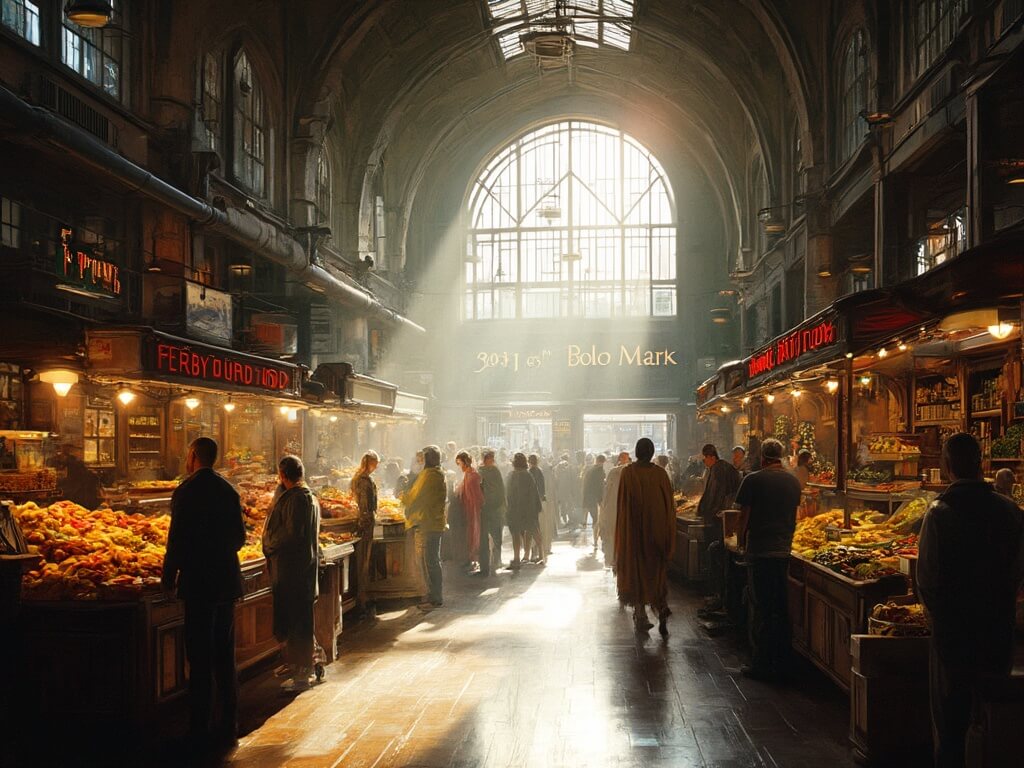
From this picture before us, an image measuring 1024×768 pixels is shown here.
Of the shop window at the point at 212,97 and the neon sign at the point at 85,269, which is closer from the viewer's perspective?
the neon sign at the point at 85,269

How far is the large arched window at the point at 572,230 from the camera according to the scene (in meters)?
29.2

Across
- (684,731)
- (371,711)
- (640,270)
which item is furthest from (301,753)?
(640,270)

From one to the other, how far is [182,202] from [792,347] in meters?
7.70

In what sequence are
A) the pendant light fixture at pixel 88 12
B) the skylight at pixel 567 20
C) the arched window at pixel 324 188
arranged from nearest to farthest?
the pendant light fixture at pixel 88 12 < the arched window at pixel 324 188 < the skylight at pixel 567 20

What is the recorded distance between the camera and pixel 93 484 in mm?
11188

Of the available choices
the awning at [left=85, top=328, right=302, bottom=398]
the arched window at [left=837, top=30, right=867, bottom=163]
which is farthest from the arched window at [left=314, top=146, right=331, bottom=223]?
the arched window at [left=837, top=30, right=867, bottom=163]

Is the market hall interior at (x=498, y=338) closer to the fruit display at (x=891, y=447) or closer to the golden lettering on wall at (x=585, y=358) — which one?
the fruit display at (x=891, y=447)

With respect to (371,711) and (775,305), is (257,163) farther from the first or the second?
(371,711)

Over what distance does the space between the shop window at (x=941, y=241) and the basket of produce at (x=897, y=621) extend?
7109 millimetres

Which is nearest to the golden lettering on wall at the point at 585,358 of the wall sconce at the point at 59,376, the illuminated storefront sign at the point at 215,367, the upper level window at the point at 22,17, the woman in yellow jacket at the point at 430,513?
the illuminated storefront sign at the point at 215,367

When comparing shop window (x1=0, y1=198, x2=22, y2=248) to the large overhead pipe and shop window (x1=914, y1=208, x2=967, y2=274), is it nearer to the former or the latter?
the large overhead pipe

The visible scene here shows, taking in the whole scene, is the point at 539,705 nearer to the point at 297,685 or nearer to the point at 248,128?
the point at 297,685

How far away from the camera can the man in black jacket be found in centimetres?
413

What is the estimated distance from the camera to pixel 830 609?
→ 21.2 ft
